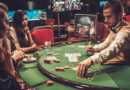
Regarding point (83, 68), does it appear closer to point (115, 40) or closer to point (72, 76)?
point (72, 76)

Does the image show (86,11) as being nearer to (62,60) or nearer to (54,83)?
(62,60)

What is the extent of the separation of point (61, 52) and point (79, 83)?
3.57 ft

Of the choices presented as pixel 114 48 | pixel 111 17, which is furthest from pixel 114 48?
pixel 111 17

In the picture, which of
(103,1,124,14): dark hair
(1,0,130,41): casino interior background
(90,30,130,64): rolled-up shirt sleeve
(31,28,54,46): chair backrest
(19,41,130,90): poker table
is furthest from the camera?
(1,0,130,41): casino interior background

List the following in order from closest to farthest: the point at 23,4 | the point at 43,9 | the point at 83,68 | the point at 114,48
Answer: the point at 83,68
the point at 114,48
the point at 23,4
the point at 43,9

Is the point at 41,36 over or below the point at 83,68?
over

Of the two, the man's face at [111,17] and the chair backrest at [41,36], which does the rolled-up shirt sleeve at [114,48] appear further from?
the chair backrest at [41,36]

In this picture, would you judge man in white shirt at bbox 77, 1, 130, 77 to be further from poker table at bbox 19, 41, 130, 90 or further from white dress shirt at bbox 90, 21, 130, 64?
poker table at bbox 19, 41, 130, 90

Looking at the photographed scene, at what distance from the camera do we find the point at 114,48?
66.7 inches

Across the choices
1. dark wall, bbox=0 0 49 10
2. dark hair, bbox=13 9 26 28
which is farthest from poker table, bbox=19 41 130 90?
dark wall, bbox=0 0 49 10

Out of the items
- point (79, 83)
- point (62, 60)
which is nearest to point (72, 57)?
point (62, 60)

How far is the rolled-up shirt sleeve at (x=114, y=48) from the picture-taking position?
1.66m

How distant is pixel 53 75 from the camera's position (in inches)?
63.5

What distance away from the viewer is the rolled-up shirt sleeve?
1662 millimetres
